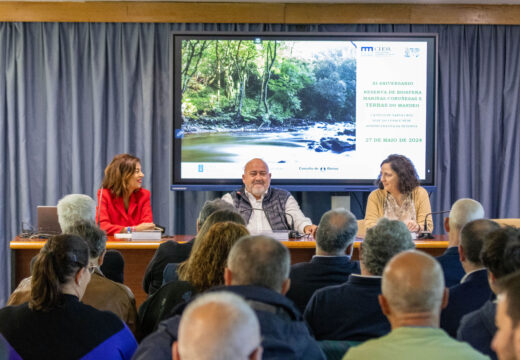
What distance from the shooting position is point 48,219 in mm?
4387

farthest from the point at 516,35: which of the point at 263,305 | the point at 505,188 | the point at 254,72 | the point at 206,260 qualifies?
the point at 263,305

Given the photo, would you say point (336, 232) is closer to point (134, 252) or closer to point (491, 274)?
point (491, 274)

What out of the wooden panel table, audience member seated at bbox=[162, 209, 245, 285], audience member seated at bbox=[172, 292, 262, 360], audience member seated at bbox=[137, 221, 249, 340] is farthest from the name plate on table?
audience member seated at bbox=[172, 292, 262, 360]

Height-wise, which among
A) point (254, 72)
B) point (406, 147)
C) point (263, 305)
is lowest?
point (263, 305)

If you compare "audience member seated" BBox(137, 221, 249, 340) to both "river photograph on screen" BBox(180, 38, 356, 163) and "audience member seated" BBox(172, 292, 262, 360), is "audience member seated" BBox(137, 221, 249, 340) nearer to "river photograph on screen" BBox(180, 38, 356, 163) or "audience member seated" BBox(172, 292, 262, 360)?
"audience member seated" BBox(172, 292, 262, 360)

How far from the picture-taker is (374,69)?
19.0 feet

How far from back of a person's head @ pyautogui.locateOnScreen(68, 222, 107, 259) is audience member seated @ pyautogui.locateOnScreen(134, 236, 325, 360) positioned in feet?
3.18

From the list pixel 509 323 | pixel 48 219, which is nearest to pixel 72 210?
pixel 48 219

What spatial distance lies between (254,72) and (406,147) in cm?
151

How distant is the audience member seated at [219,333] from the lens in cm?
110

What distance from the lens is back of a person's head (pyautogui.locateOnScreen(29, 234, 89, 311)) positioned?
1.99m

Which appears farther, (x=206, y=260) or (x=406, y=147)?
(x=406, y=147)

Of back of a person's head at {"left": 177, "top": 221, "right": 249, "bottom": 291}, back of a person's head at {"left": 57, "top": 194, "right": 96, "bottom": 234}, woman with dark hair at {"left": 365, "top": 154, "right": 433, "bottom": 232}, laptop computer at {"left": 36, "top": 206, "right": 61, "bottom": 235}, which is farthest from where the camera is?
woman with dark hair at {"left": 365, "top": 154, "right": 433, "bottom": 232}

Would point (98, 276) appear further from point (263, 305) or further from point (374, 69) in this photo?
point (374, 69)
